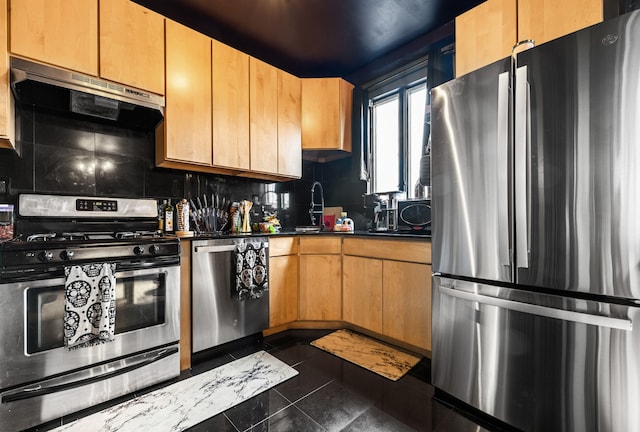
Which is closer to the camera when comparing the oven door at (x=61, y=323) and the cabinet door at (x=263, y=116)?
the oven door at (x=61, y=323)

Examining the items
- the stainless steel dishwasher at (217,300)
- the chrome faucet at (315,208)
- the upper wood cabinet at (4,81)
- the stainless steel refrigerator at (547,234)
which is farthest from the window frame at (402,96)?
the upper wood cabinet at (4,81)

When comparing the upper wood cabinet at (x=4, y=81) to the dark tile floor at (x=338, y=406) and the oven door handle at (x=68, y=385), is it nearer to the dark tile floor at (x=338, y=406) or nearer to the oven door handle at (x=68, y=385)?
the oven door handle at (x=68, y=385)

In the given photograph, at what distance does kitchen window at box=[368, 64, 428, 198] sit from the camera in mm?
2830

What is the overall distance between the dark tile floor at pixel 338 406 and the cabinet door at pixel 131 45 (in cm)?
199

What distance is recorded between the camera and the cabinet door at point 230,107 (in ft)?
7.77

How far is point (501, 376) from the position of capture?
1.36 metres

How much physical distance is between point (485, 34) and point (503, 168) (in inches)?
35.9

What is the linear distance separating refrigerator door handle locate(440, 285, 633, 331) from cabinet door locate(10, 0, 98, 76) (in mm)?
2565

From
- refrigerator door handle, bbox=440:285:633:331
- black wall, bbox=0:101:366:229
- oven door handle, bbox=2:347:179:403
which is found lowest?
oven door handle, bbox=2:347:179:403

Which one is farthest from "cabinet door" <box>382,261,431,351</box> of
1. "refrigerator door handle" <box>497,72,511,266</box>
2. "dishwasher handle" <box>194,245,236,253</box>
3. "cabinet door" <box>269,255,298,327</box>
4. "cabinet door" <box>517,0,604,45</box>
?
"cabinet door" <box>517,0,604,45</box>

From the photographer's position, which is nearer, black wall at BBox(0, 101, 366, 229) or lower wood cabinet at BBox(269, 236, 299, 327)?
black wall at BBox(0, 101, 366, 229)

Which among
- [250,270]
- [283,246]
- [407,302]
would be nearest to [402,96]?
[283,246]

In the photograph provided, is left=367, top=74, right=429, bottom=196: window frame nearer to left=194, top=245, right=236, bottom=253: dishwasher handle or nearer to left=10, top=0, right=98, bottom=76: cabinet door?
left=194, top=245, right=236, bottom=253: dishwasher handle

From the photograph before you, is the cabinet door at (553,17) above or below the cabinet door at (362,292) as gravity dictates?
above
